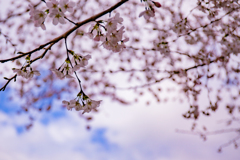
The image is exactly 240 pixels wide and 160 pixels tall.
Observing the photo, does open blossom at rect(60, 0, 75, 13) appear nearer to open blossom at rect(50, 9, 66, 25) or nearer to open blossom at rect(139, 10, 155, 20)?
open blossom at rect(50, 9, 66, 25)

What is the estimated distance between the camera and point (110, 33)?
7.34 feet

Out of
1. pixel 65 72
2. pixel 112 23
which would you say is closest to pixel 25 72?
pixel 65 72

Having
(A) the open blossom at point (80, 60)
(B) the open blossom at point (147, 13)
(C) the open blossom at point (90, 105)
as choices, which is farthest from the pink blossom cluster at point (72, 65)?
(B) the open blossom at point (147, 13)

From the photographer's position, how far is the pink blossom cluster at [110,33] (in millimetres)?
2145

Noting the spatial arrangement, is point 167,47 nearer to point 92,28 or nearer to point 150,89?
point 92,28

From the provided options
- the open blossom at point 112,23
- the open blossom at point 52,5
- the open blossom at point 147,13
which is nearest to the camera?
the open blossom at point 52,5

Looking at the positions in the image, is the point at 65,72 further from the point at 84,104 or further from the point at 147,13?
the point at 147,13

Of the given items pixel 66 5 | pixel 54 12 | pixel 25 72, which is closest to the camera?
pixel 54 12

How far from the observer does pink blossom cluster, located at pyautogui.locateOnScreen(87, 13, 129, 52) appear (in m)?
2.14

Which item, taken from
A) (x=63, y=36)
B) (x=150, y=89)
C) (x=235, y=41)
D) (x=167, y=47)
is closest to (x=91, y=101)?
(x=63, y=36)

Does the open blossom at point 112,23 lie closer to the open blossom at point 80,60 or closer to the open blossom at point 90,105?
the open blossom at point 80,60

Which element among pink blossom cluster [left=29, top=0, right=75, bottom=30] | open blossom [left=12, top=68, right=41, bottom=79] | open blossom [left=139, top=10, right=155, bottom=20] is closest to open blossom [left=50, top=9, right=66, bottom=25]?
pink blossom cluster [left=29, top=0, right=75, bottom=30]

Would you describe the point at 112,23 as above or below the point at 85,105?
above

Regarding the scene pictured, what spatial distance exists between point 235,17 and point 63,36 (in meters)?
4.38
